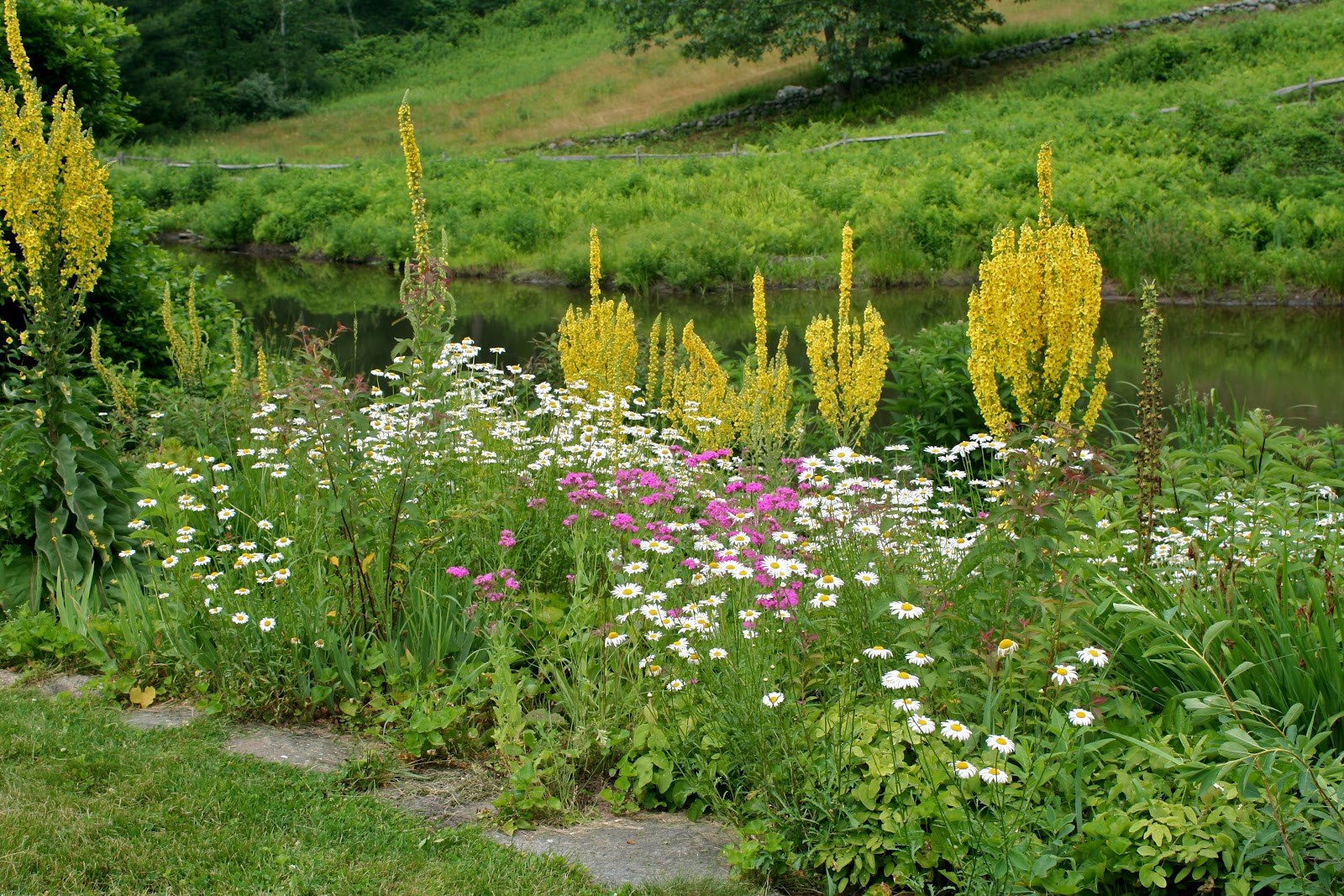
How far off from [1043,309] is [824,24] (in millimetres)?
30929

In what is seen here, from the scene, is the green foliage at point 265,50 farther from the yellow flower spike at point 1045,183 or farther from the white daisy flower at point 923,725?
the white daisy flower at point 923,725

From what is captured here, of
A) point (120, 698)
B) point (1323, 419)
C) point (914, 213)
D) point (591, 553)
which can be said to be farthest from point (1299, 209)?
point (120, 698)

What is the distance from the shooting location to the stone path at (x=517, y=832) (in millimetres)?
3619

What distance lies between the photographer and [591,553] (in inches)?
208

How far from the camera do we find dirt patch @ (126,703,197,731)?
4.52 meters

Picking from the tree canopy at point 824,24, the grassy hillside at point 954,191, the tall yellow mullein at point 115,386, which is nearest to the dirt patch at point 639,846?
the tall yellow mullein at point 115,386

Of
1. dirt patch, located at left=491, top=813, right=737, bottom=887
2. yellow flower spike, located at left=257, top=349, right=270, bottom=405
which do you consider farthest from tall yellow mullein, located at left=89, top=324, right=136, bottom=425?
dirt patch, located at left=491, top=813, right=737, bottom=887

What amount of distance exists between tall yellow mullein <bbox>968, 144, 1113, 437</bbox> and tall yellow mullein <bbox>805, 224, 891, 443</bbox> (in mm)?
1684

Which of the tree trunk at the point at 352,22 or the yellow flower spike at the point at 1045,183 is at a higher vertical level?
the tree trunk at the point at 352,22

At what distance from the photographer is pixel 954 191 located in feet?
70.8

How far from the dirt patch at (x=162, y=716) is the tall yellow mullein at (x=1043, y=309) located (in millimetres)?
3487

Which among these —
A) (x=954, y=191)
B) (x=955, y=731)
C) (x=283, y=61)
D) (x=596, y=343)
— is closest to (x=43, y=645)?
(x=596, y=343)

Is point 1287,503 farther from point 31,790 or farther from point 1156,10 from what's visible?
point 1156,10

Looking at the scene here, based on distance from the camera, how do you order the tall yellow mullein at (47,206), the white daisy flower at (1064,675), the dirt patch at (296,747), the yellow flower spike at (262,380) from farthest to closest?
the yellow flower spike at (262,380) < the tall yellow mullein at (47,206) < the dirt patch at (296,747) < the white daisy flower at (1064,675)
